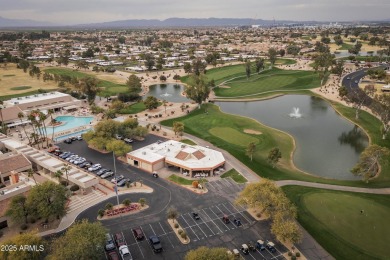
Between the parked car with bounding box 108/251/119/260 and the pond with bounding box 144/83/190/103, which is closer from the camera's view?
the parked car with bounding box 108/251/119/260

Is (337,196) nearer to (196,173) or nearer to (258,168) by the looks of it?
(258,168)

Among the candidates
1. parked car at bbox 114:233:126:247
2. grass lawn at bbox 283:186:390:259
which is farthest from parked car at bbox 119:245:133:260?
grass lawn at bbox 283:186:390:259

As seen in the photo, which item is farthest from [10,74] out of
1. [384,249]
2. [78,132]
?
[384,249]

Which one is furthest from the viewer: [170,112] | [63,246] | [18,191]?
[170,112]

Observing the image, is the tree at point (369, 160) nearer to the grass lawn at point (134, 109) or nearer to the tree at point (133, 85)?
the grass lawn at point (134, 109)

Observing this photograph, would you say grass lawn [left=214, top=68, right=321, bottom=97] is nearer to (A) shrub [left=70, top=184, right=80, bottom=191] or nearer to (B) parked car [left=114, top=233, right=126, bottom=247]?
(A) shrub [left=70, top=184, right=80, bottom=191]

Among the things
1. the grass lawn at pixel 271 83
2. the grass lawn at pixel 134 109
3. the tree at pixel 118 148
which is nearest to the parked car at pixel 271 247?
the tree at pixel 118 148

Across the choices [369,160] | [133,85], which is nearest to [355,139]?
[369,160]
